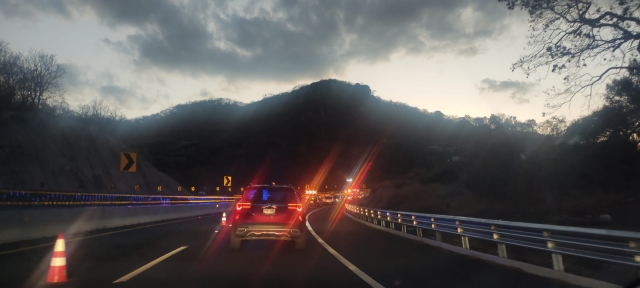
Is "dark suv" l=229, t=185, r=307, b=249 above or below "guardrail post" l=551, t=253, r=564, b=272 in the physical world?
above

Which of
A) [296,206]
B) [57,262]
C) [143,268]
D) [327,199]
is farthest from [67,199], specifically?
[327,199]

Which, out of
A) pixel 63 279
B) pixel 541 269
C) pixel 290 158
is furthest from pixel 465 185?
pixel 290 158

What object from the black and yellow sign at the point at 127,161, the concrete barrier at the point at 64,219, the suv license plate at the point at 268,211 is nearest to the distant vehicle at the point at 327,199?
the concrete barrier at the point at 64,219

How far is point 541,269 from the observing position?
1058 cm

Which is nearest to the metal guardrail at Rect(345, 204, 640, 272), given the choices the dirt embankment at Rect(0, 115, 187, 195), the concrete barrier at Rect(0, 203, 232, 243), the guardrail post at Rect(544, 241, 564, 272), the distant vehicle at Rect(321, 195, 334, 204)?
the guardrail post at Rect(544, 241, 564, 272)

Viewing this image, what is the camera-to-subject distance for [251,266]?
11.7 meters

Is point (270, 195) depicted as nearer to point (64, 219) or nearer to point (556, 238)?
point (556, 238)

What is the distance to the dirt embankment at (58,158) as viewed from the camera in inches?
1676

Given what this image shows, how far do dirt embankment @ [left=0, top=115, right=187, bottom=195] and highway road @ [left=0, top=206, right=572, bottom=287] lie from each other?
97.4 feet

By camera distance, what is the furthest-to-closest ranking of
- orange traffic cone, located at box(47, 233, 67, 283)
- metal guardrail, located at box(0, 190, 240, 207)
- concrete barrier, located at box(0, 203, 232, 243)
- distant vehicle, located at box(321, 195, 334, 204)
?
distant vehicle, located at box(321, 195, 334, 204)
metal guardrail, located at box(0, 190, 240, 207)
concrete barrier, located at box(0, 203, 232, 243)
orange traffic cone, located at box(47, 233, 67, 283)

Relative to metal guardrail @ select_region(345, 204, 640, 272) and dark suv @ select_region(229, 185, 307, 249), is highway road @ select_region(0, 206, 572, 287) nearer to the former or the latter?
dark suv @ select_region(229, 185, 307, 249)

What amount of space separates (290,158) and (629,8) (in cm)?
14812

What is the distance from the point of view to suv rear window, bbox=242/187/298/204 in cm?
1476

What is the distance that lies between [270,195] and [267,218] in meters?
0.75
